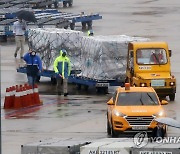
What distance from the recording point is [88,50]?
112 ft

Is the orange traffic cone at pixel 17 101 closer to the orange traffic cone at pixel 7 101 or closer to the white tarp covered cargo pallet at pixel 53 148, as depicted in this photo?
the orange traffic cone at pixel 7 101

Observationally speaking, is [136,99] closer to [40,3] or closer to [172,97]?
[172,97]

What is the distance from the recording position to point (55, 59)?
1389 inches

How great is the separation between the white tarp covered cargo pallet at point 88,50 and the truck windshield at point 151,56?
1.13 meters

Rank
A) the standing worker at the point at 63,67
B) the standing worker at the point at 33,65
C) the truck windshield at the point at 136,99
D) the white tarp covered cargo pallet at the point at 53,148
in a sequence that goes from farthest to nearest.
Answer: the standing worker at the point at 33,65
the standing worker at the point at 63,67
the truck windshield at the point at 136,99
the white tarp covered cargo pallet at the point at 53,148

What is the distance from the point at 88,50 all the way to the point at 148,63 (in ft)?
9.02

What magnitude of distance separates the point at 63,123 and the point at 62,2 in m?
47.7

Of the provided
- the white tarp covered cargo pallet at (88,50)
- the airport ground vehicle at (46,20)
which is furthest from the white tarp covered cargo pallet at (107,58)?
the airport ground vehicle at (46,20)

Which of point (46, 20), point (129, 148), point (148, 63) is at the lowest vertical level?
point (46, 20)

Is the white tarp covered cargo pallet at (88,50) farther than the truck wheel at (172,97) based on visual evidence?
Yes

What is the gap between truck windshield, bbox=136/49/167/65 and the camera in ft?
106


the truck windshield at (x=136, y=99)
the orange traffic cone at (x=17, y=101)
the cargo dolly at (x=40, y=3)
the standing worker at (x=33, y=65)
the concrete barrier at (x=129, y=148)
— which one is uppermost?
the concrete barrier at (x=129, y=148)

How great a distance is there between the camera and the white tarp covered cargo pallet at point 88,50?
109ft

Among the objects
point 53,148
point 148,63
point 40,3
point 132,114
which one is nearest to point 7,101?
point 148,63
